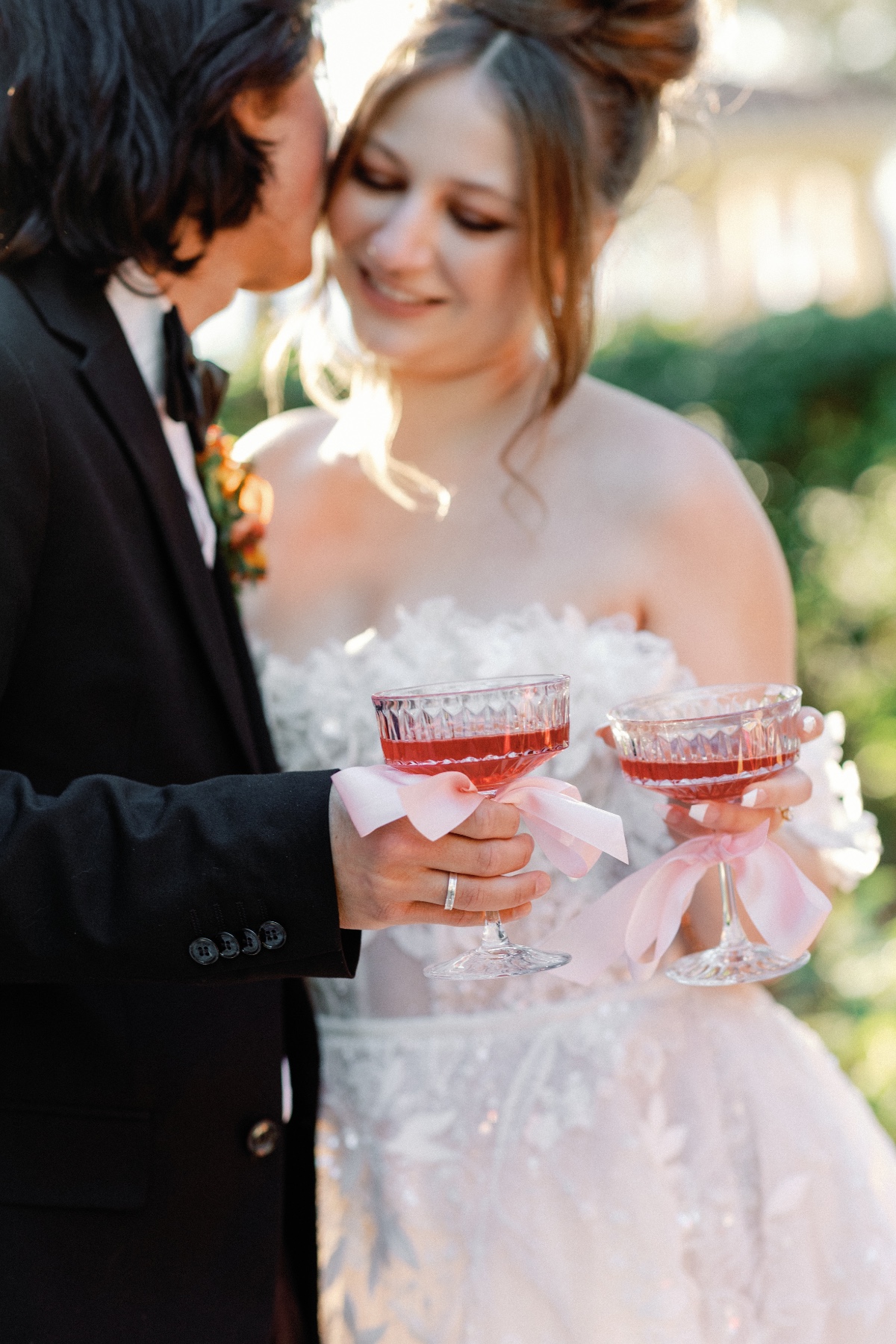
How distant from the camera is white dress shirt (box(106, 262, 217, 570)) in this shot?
223cm

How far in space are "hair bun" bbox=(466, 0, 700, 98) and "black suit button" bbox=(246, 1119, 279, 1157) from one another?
89.3 inches

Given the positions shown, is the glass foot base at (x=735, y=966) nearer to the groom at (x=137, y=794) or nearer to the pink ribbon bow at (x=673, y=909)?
the pink ribbon bow at (x=673, y=909)

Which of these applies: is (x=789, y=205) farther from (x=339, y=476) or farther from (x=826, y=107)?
(x=339, y=476)

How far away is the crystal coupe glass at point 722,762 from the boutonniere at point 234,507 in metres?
0.98

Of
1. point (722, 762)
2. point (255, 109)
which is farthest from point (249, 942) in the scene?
point (255, 109)

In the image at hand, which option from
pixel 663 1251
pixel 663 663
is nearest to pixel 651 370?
pixel 663 663

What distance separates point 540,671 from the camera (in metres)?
2.60

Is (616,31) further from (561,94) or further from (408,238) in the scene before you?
(408,238)

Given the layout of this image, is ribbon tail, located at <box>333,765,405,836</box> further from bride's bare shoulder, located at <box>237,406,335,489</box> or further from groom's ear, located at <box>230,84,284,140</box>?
bride's bare shoulder, located at <box>237,406,335,489</box>

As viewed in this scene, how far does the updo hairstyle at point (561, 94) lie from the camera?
9.20 ft

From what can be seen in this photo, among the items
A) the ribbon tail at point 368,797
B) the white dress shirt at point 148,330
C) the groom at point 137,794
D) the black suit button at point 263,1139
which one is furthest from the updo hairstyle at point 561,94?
the black suit button at point 263,1139

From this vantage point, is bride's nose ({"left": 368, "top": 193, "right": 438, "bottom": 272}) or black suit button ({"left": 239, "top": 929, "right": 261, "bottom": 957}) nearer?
black suit button ({"left": 239, "top": 929, "right": 261, "bottom": 957})

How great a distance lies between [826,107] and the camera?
69.1 feet

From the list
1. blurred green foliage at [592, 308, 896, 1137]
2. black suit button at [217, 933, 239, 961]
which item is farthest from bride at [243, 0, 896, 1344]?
blurred green foliage at [592, 308, 896, 1137]
